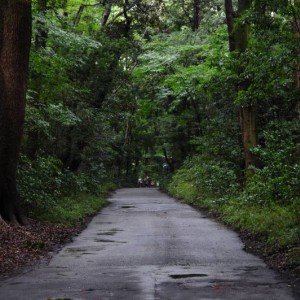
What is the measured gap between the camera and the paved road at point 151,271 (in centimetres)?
770

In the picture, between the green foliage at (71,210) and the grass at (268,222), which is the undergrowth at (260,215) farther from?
the green foliage at (71,210)

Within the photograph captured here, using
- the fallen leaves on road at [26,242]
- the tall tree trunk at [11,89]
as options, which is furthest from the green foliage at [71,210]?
the tall tree trunk at [11,89]

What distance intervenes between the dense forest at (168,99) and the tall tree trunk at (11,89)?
0.03 metres

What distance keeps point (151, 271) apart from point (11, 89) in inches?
286

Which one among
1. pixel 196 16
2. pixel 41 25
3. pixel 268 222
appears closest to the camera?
pixel 268 222

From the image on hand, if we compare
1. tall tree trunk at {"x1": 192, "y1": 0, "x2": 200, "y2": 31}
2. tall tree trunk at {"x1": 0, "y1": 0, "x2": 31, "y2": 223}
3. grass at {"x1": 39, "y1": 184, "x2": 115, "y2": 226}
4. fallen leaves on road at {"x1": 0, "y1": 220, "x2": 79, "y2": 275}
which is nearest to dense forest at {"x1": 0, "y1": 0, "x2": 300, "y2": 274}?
tall tree trunk at {"x1": 0, "y1": 0, "x2": 31, "y2": 223}

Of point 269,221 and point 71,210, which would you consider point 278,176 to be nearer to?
point 269,221

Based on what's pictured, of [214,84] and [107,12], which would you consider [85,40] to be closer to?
[214,84]

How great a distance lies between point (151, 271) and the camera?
31.1 feet

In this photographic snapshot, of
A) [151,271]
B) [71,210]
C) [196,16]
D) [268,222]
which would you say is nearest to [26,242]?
[151,271]

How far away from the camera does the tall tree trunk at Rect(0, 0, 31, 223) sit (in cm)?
1408

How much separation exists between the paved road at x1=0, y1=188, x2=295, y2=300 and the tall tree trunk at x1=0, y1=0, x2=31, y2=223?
2.29 metres

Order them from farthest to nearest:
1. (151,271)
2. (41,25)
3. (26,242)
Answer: (41,25), (26,242), (151,271)

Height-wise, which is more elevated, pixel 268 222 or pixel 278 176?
pixel 278 176
